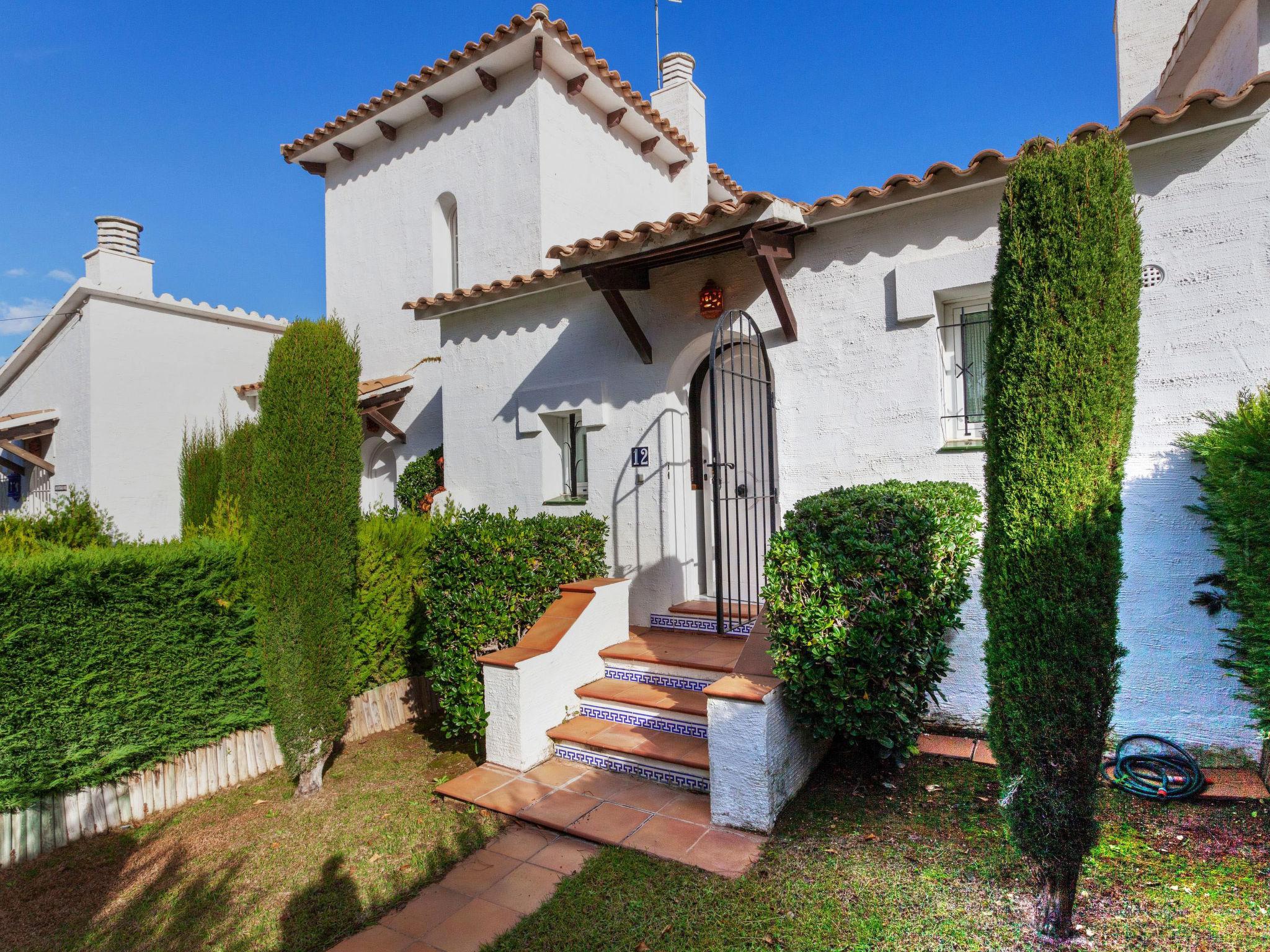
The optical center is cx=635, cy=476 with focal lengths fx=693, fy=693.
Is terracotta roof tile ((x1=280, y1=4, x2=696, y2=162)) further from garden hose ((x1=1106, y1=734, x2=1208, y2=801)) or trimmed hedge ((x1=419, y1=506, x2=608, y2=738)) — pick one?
garden hose ((x1=1106, y1=734, x2=1208, y2=801))

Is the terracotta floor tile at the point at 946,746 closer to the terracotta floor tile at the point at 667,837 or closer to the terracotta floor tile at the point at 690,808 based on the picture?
the terracotta floor tile at the point at 690,808

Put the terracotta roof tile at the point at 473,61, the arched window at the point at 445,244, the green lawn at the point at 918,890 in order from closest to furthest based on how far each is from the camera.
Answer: the green lawn at the point at 918,890
the terracotta roof tile at the point at 473,61
the arched window at the point at 445,244

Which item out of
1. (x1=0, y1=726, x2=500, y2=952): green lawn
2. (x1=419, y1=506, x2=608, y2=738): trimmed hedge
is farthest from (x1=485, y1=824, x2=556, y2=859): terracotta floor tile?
(x1=419, y1=506, x2=608, y2=738): trimmed hedge

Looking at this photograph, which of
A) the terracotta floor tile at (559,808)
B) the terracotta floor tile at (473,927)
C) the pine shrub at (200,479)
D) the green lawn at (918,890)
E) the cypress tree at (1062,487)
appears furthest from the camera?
the pine shrub at (200,479)

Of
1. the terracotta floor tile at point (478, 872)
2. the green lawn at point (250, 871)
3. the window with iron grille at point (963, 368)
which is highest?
the window with iron grille at point (963, 368)

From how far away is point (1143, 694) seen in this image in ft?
15.2

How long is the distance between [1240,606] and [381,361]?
1128 cm

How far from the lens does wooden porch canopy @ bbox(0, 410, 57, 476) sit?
1239 cm

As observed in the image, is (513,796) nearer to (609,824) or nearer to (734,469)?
(609,824)

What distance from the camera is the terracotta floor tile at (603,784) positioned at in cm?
470

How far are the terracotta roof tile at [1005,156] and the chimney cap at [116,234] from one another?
1331 cm

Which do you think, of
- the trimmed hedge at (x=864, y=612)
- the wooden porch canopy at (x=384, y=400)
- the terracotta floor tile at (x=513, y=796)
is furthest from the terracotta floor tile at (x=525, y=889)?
the wooden porch canopy at (x=384, y=400)

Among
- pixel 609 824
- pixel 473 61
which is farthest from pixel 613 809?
pixel 473 61

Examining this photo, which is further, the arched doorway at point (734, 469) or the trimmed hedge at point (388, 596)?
the arched doorway at point (734, 469)
